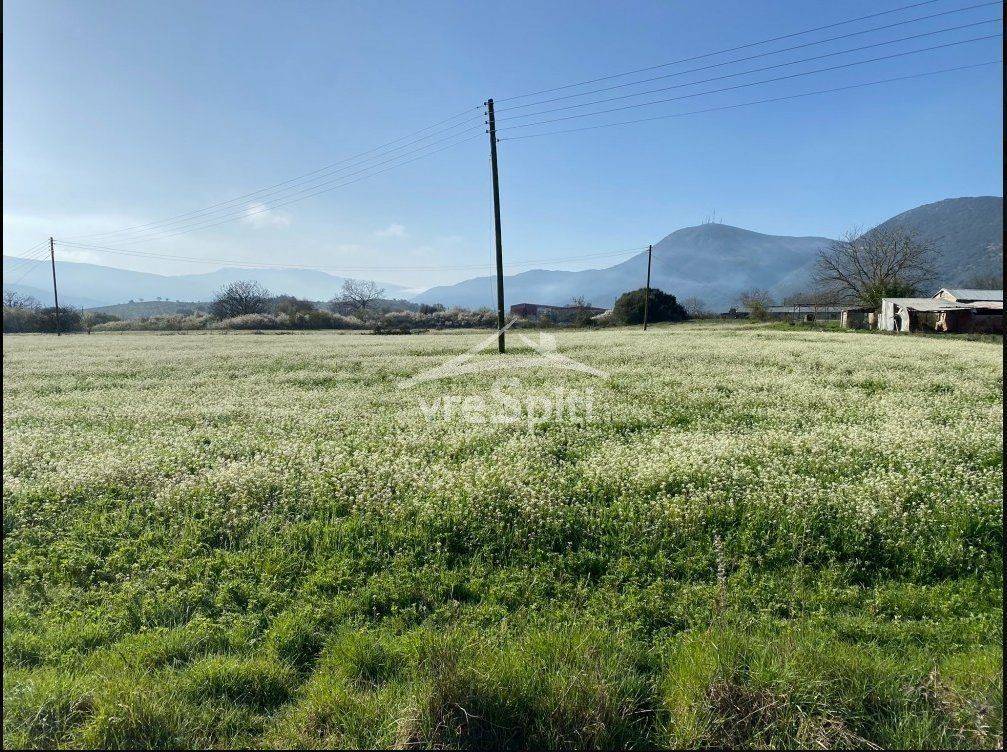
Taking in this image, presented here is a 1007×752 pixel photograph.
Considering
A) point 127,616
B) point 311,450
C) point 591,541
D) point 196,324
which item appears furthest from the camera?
point 196,324

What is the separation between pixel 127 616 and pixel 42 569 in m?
1.66

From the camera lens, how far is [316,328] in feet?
250

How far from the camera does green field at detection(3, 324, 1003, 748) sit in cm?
377

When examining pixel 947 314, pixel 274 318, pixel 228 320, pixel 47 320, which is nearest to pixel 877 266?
pixel 947 314

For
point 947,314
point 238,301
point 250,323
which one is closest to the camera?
point 947,314

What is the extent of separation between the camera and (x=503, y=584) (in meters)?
5.69

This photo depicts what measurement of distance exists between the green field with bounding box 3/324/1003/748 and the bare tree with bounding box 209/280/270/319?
3810 inches

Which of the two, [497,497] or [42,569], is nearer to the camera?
[42,569]

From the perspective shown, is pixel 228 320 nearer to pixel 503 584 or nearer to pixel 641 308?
pixel 641 308

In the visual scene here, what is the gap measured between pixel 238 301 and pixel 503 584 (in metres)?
109

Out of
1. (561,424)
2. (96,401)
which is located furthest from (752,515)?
(96,401)

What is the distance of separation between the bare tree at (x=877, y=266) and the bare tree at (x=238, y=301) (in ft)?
352

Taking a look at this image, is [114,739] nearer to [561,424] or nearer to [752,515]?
[752,515]

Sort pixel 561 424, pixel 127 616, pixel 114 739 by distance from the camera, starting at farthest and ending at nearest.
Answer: pixel 561 424, pixel 127 616, pixel 114 739
